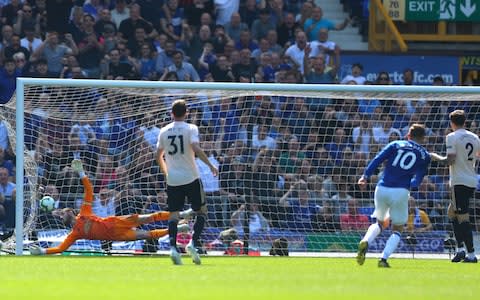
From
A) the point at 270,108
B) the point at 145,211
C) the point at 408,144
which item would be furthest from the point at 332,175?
the point at 408,144

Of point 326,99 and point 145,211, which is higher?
point 326,99

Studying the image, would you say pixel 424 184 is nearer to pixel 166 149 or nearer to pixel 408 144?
pixel 408 144

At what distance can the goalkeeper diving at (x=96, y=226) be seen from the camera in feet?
60.2

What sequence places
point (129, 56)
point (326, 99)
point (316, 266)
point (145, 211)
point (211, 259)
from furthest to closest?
point (129, 56) → point (326, 99) → point (145, 211) → point (211, 259) → point (316, 266)

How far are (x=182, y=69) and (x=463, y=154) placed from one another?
7951 mm

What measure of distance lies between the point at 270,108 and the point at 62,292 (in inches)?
386

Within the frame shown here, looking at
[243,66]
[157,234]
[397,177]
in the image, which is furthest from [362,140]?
[397,177]

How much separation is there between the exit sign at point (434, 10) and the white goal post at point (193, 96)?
6113mm

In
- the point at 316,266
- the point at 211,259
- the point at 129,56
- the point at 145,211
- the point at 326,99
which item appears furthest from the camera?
the point at 129,56

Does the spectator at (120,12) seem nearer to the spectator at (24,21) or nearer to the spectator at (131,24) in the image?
the spectator at (131,24)

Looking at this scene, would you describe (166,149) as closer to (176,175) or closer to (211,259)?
(176,175)

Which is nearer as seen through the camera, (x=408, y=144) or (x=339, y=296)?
(x=339, y=296)

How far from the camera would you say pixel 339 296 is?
1181 centimetres

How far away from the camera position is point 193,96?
2050 centimetres
